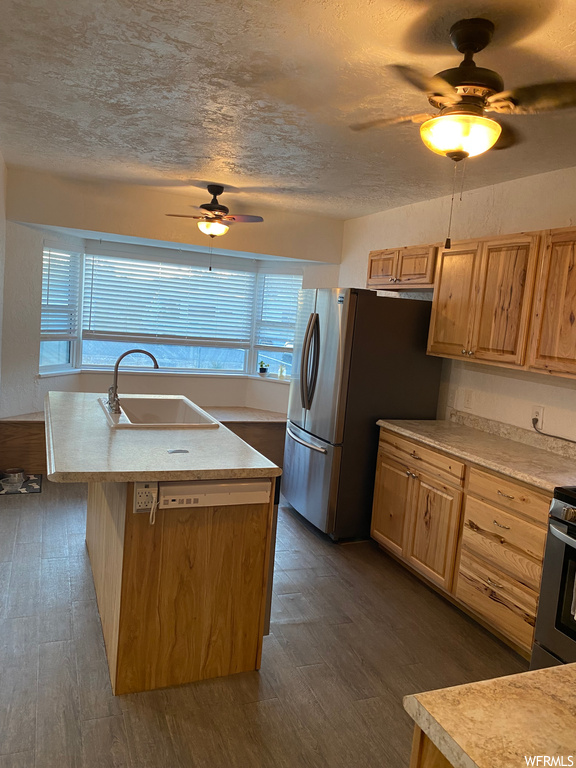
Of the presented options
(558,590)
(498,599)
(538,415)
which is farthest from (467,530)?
(538,415)

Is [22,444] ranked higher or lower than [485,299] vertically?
lower

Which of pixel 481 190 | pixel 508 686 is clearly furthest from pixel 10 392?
pixel 508 686

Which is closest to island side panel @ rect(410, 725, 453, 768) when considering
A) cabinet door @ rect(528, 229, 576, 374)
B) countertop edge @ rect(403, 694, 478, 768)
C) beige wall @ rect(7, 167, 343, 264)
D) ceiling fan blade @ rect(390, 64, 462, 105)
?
countertop edge @ rect(403, 694, 478, 768)

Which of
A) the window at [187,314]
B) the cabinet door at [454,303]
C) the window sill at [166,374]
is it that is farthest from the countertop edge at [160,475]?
the window at [187,314]

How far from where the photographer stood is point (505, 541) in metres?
2.78

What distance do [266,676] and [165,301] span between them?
13.8 ft

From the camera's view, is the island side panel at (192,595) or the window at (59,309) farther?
the window at (59,309)

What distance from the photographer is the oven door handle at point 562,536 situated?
2.30 m

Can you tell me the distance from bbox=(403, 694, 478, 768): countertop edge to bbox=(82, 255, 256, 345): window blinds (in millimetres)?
5307

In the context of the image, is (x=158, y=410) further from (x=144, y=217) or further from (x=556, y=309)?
(x=556, y=309)

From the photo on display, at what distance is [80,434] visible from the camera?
259 cm

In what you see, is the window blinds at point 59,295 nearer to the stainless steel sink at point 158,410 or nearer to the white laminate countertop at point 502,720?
the stainless steel sink at point 158,410

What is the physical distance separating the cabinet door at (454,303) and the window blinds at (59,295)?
3.45 metres

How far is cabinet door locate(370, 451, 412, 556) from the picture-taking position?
3.61 m
